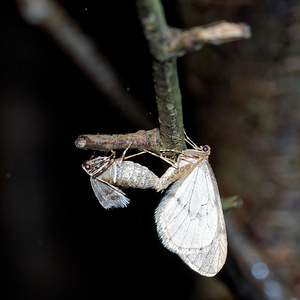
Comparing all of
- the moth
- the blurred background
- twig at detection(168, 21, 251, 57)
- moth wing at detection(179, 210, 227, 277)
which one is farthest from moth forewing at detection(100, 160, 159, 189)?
twig at detection(168, 21, 251, 57)

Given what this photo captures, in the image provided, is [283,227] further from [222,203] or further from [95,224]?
[95,224]

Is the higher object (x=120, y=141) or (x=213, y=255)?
(x=120, y=141)

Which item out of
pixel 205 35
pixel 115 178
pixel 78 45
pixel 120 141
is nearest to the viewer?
pixel 205 35

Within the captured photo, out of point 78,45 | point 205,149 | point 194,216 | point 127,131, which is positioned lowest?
point 194,216

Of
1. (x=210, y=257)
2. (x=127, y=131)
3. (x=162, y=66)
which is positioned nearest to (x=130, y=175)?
(x=127, y=131)

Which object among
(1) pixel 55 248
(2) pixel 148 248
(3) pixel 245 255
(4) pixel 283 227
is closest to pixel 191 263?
(3) pixel 245 255

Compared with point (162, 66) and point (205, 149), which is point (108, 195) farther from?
point (162, 66)

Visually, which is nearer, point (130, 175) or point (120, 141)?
point (120, 141)

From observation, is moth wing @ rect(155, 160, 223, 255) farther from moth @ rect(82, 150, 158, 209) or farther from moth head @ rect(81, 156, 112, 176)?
moth head @ rect(81, 156, 112, 176)
